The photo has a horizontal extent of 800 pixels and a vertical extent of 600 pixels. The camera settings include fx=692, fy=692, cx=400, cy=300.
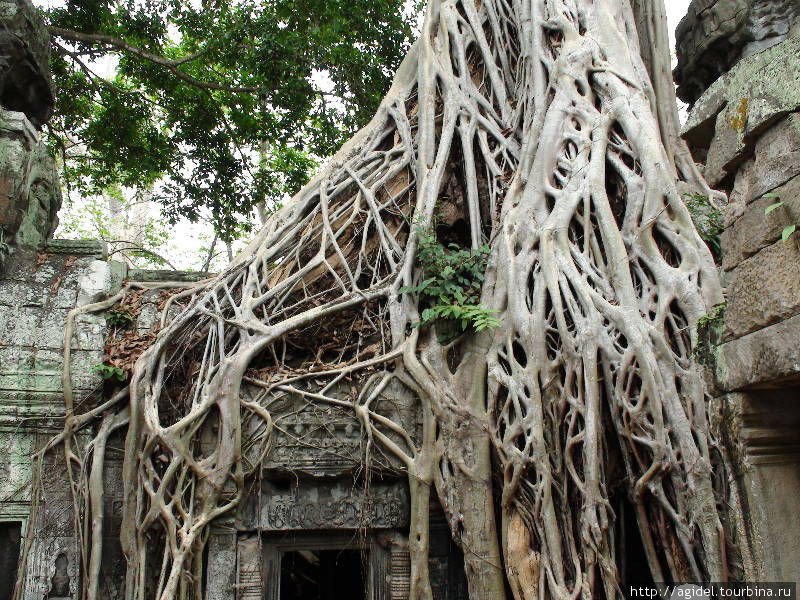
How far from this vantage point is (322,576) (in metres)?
7.27

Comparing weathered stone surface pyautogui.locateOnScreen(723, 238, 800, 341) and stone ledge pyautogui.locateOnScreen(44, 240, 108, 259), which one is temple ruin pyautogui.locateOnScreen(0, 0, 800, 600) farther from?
weathered stone surface pyautogui.locateOnScreen(723, 238, 800, 341)

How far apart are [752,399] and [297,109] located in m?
5.99

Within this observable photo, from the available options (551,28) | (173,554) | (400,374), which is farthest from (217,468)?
(551,28)

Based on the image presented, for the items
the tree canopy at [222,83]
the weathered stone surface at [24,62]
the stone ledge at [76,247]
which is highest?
the tree canopy at [222,83]

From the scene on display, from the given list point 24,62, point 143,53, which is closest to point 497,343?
point 24,62

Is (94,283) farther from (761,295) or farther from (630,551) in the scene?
(761,295)

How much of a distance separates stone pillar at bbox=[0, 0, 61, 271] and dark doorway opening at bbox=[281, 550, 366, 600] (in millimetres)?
3815

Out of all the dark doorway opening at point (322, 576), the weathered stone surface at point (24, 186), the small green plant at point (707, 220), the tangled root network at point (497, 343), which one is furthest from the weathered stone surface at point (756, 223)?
the dark doorway opening at point (322, 576)

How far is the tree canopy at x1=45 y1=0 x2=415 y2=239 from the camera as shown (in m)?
6.98

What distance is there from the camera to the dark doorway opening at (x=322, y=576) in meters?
6.88

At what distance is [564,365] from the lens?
12.3 feet

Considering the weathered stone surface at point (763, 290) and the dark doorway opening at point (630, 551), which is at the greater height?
the weathered stone surface at point (763, 290)

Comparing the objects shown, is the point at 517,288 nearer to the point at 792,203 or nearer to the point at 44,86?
the point at 792,203

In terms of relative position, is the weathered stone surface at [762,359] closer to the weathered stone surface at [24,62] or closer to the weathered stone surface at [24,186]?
the weathered stone surface at [24,186]
